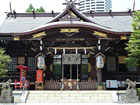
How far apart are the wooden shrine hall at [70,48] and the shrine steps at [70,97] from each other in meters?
2.75

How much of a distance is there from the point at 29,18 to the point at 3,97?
547 inches

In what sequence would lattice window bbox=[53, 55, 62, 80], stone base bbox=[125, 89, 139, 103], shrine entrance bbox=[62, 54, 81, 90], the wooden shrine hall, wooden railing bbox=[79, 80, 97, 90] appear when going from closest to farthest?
stone base bbox=[125, 89, 139, 103] < the wooden shrine hall < wooden railing bbox=[79, 80, 97, 90] < shrine entrance bbox=[62, 54, 81, 90] < lattice window bbox=[53, 55, 62, 80]

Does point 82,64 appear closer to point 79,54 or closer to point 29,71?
point 79,54

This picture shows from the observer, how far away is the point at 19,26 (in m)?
24.4

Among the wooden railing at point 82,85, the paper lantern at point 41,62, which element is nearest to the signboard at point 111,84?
the wooden railing at point 82,85

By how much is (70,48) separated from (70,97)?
561cm

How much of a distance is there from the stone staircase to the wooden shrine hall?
2.75m

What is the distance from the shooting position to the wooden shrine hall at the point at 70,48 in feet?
64.9

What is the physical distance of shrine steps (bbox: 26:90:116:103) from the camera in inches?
647

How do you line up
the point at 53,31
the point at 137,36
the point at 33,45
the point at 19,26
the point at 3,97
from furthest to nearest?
the point at 19,26 → the point at 33,45 → the point at 53,31 → the point at 137,36 → the point at 3,97

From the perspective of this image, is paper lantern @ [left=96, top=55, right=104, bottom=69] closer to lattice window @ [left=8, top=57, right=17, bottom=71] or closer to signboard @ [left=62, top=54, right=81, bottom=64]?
signboard @ [left=62, top=54, right=81, bottom=64]

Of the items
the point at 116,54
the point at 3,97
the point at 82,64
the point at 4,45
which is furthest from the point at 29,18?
the point at 3,97

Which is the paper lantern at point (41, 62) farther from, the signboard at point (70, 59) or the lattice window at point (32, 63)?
the lattice window at point (32, 63)

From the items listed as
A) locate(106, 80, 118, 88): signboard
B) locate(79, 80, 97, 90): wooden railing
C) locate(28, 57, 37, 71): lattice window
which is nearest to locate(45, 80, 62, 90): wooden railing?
locate(79, 80, 97, 90): wooden railing
